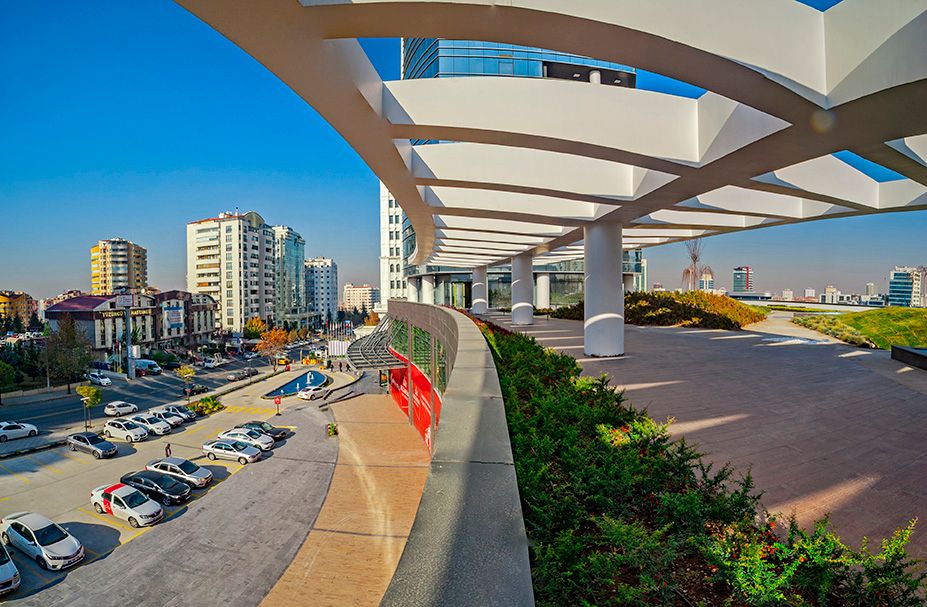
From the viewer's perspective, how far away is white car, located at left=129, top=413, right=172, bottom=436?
2269cm

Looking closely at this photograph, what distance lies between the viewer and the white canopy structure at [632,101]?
3768 mm

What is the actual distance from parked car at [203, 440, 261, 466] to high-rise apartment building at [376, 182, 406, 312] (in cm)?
3336

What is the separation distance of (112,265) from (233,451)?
4127 inches

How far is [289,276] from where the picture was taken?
91.8 meters

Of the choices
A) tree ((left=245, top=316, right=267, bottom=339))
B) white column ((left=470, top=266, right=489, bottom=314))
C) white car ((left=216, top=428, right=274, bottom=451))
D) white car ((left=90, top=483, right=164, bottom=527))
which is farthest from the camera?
tree ((left=245, top=316, right=267, bottom=339))

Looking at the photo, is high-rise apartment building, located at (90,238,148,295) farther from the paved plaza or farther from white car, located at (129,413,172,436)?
the paved plaza

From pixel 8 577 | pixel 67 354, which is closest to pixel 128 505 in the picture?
pixel 8 577

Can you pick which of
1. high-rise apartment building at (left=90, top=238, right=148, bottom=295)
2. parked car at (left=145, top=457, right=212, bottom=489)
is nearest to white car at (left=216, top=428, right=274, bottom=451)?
parked car at (left=145, top=457, right=212, bottom=489)

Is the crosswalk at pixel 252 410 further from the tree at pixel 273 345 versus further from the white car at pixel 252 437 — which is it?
the tree at pixel 273 345

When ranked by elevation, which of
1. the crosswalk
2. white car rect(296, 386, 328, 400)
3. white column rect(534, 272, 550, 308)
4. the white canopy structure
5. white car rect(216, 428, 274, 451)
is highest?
the white canopy structure

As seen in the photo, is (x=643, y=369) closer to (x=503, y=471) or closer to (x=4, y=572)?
(x=503, y=471)

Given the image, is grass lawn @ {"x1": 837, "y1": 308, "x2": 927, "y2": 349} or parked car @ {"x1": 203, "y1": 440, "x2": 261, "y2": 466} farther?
parked car @ {"x1": 203, "y1": 440, "x2": 261, "y2": 466}

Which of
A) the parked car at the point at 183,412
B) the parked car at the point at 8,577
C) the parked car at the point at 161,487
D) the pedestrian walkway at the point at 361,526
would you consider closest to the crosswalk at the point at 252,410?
the parked car at the point at 183,412

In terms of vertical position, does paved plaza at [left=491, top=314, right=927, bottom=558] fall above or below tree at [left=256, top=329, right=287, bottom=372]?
above
